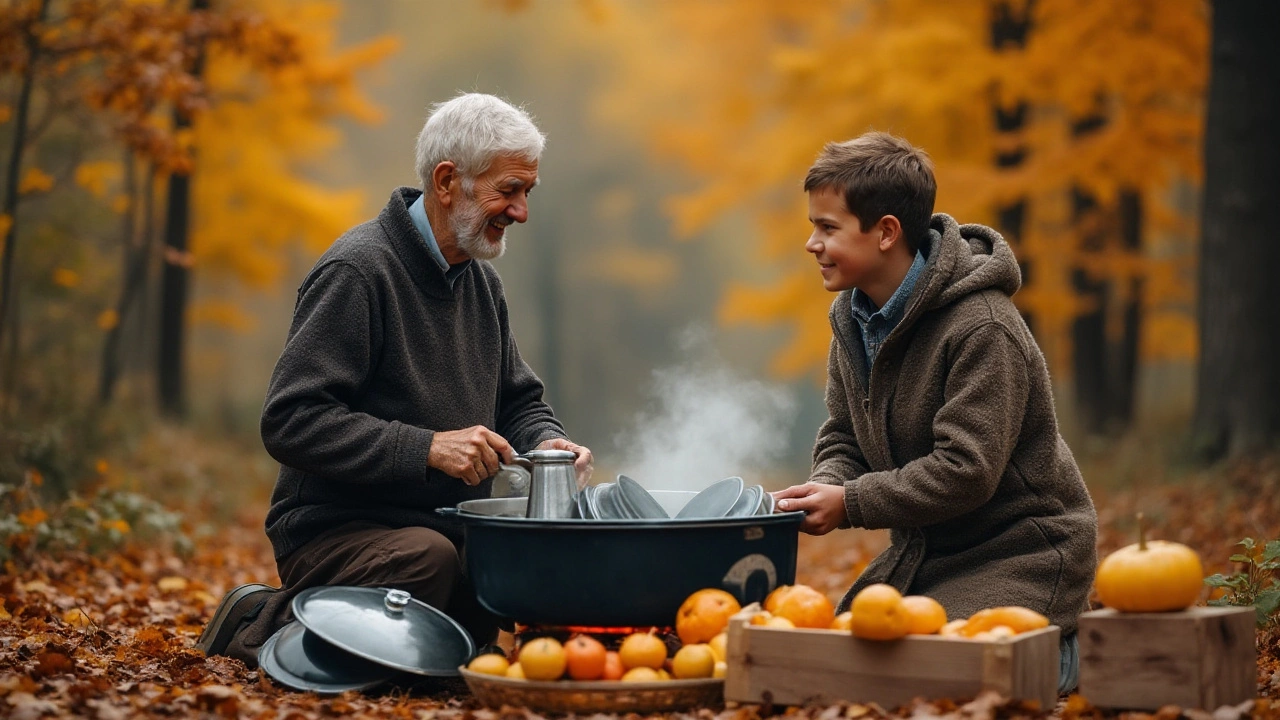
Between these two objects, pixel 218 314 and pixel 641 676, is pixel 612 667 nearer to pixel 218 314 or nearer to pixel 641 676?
pixel 641 676

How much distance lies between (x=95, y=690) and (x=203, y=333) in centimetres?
2313

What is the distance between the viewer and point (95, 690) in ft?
10.4

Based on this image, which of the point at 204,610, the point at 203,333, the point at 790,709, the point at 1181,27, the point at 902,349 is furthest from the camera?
the point at 203,333

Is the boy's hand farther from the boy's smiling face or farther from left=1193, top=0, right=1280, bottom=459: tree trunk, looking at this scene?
left=1193, top=0, right=1280, bottom=459: tree trunk

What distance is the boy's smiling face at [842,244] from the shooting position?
3.56m

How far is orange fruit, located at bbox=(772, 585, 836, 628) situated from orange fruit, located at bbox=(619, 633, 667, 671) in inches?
12.1

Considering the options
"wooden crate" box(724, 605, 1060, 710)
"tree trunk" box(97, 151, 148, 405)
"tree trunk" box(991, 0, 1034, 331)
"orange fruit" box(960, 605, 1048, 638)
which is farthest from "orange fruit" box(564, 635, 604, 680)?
"tree trunk" box(991, 0, 1034, 331)

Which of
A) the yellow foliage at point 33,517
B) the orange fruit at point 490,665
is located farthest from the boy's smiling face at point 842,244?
the yellow foliage at point 33,517

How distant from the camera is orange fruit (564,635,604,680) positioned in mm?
3123

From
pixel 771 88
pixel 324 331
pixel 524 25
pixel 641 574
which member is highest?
pixel 524 25

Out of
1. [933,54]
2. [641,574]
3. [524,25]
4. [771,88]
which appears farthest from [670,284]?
[641,574]

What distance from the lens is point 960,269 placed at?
354 cm

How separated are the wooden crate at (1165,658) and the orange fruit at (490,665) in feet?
4.57

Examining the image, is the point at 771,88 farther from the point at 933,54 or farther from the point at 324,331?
the point at 324,331
